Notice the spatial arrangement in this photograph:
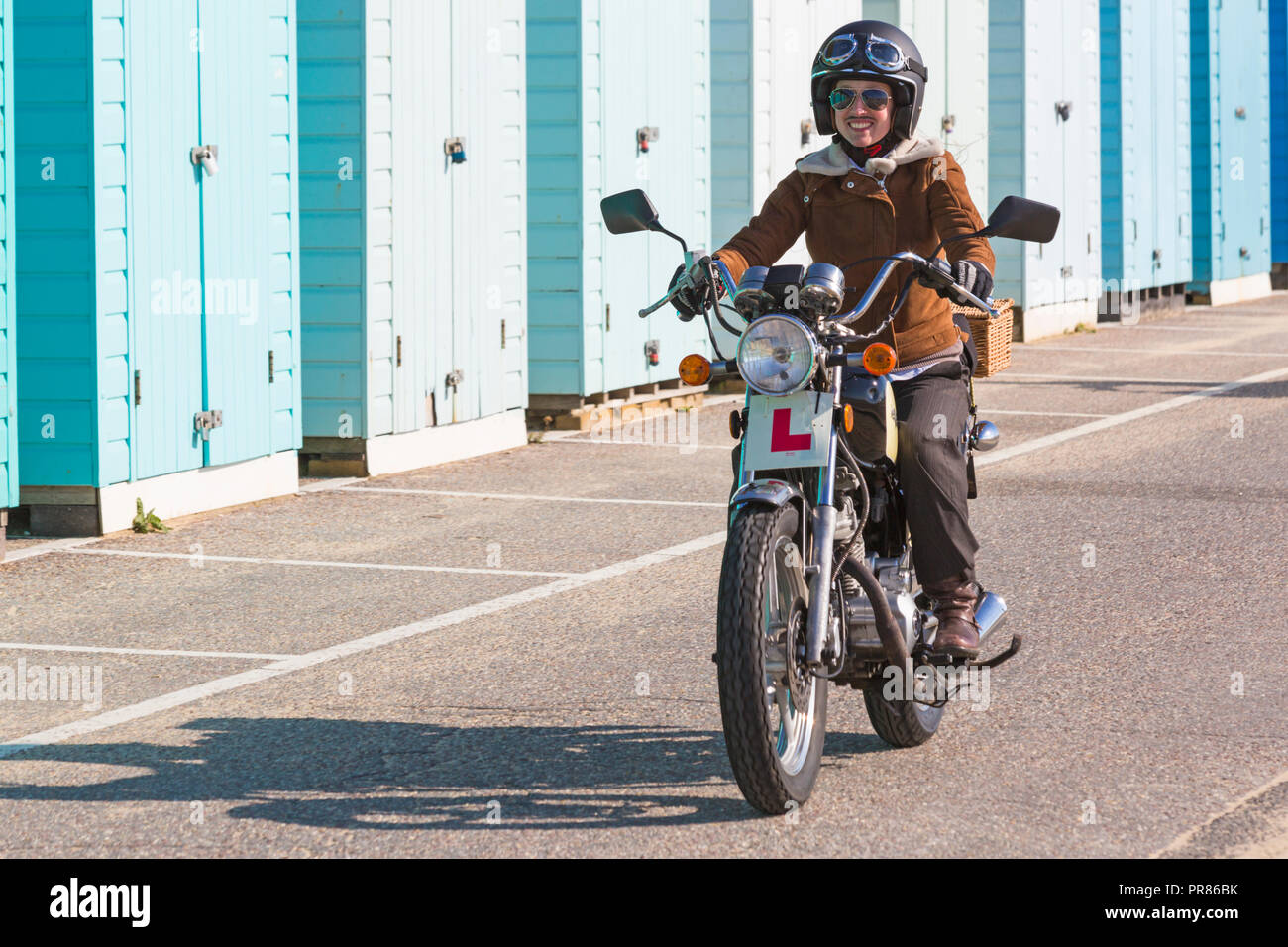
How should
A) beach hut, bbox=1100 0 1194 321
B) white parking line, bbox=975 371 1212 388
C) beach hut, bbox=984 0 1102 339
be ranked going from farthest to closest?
beach hut, bbox=1100 0 1194 321 → beach hut, bbox=984 0 1102 339 → white parking line, bbox=975 371 1212 388

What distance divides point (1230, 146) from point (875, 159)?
25245mm

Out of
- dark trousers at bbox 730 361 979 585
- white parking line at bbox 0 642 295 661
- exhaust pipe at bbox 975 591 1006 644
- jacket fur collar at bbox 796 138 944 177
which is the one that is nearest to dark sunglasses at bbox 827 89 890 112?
jacket fur collar at bbox 796 138 944 177

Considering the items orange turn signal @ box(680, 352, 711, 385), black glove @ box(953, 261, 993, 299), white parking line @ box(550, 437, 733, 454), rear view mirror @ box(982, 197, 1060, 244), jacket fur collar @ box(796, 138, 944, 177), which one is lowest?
white parking line @ box(550, 437, 733, 454)

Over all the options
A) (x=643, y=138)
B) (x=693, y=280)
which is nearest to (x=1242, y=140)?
(x=643, y=138)

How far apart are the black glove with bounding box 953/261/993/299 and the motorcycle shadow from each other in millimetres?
1383

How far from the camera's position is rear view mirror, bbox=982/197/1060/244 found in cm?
493

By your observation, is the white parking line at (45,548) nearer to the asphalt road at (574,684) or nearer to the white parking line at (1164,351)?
Answer: the asphalt road at (574,684)

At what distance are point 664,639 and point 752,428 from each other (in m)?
2.33

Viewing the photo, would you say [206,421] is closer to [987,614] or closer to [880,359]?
[987,614]

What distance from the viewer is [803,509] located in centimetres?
492

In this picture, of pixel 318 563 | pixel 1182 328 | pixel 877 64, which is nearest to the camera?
pixel 877 64

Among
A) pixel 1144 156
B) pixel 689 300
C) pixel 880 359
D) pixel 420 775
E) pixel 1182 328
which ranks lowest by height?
pixel 420 775

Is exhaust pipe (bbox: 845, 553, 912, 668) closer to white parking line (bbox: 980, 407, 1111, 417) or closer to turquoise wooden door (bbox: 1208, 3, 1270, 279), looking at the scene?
white parking line (bbox: 980, 407, 1111, 417)

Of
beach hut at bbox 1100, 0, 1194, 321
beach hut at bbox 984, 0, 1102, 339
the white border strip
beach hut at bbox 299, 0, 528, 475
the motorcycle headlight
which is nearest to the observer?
the motorcycle headlight
